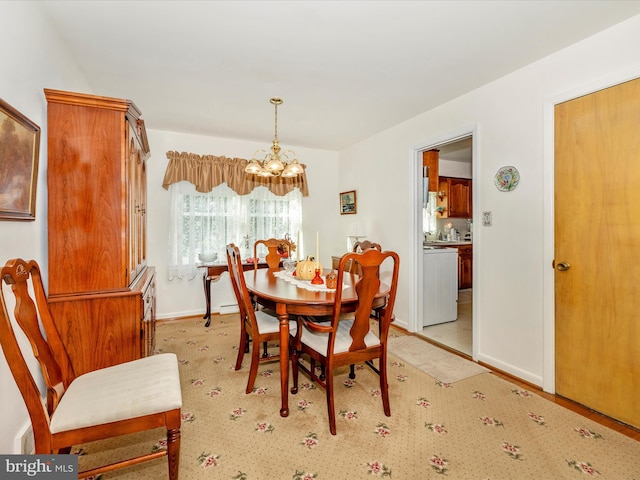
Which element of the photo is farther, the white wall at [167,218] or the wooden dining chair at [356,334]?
the white wall at [167,218]

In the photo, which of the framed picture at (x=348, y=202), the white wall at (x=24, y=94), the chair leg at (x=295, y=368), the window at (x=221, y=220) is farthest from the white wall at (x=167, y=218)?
the chair leg at (x=295, y=368)

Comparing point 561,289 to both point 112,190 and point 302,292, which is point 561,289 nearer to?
point 302,292

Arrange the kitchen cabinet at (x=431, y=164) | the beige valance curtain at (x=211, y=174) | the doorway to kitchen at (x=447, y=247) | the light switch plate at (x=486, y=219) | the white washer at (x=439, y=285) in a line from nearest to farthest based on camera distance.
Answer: the light switch plate at (x=486, y=219) → the doorway to kitchen at (x=447, y=247) → the white washer at (x=439, y=285) → the beige valance curtain at (x=211, y=174) → the kitchen cabinet at (x=431, y=164)

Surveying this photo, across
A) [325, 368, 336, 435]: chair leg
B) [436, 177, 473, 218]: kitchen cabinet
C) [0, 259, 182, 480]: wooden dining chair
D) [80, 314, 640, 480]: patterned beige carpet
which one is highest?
Result: [436, 177, 473, 218]: kitchen cabinet

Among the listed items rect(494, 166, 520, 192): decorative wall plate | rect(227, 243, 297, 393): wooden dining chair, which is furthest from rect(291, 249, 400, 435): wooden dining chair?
rect(494, 166, 520, 192): decorative wall plate

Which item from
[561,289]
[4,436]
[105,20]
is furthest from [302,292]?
[105,20]

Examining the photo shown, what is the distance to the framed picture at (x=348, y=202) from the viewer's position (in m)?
4.70

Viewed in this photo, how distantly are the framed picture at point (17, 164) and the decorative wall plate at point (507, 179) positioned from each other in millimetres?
3149

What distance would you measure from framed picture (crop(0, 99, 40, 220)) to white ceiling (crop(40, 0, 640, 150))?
84 cm

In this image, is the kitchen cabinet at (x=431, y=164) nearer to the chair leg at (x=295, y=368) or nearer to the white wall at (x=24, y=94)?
the chair leg at (x=295, y=368)

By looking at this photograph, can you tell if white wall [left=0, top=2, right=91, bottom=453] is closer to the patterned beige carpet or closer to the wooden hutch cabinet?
the wooden hutch cabinet

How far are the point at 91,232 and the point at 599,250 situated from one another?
126 inches

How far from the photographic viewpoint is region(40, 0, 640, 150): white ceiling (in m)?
1.80

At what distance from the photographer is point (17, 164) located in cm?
144
